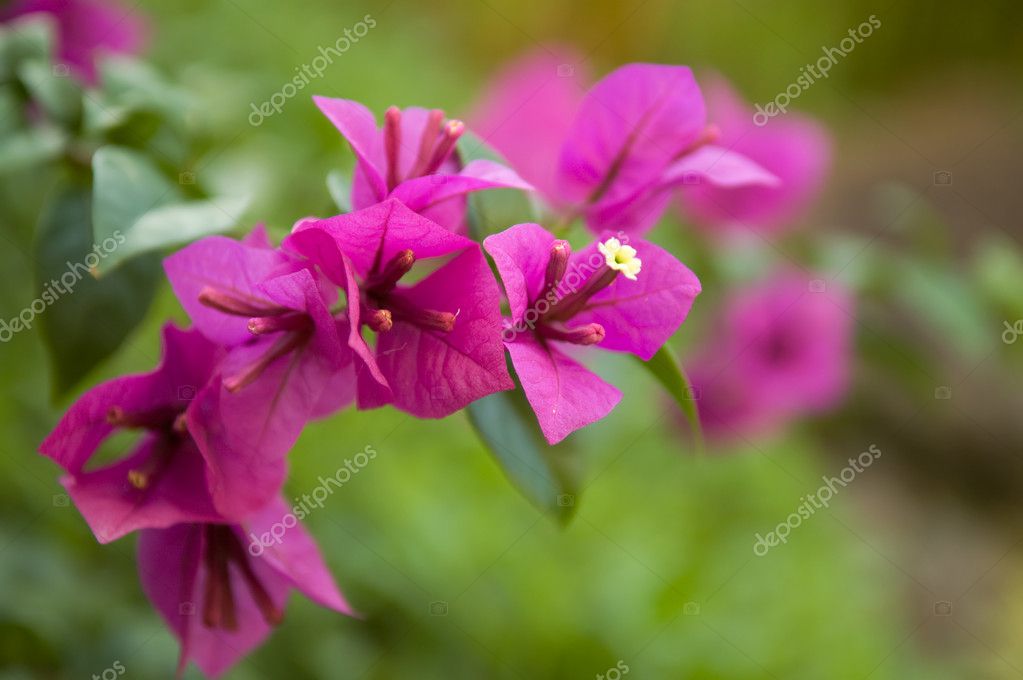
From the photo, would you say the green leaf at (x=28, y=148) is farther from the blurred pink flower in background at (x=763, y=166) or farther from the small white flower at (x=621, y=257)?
the blurred pink flower in background at (x=763, y=166)

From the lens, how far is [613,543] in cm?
141

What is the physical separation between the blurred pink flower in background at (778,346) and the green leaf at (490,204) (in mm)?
654

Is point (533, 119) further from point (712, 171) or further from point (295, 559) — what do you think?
point (295, 559)

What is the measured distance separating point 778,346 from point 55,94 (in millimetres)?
910

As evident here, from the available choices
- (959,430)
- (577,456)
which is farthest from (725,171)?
(959,430)

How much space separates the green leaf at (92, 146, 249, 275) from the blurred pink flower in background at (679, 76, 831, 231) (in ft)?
2.24

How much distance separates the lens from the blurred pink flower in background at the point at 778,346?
46.2 inches

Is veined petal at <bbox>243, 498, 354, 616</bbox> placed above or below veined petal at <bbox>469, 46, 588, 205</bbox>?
above

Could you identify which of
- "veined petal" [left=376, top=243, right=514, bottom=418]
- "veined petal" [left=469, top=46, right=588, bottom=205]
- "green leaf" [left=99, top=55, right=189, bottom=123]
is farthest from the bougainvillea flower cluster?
"veined petal" [left=469, top=46, right=588, bottom=205]

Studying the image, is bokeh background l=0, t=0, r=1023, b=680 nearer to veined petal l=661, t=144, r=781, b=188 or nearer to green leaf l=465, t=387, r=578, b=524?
green leaf l=465, t=387, r=578, b=524

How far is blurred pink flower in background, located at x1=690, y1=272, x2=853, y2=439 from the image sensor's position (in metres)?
1.17

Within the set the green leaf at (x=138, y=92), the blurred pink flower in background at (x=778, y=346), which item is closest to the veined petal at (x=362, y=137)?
the green leaf at (x=138, y=92)

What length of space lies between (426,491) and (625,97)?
88cm

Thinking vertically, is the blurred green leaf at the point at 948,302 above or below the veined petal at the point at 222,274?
below
